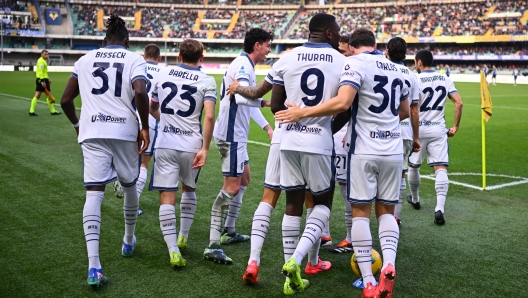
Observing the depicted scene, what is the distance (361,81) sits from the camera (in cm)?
438

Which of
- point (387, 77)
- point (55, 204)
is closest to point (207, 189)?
point (55, 204)

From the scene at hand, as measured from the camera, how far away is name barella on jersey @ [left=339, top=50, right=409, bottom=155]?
4.46 metres

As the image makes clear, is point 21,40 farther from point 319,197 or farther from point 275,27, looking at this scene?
point 319,197

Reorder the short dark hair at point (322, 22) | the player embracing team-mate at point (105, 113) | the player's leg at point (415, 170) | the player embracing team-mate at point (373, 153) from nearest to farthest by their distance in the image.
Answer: the player embracing team-mate at point (373, 153), the short dark hair at point (322, 22), the player embracing team-mate at point (105, 113), the player's leg at point (415, 170)

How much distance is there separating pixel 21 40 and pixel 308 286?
77.3 m

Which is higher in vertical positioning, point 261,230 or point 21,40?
point 21,40

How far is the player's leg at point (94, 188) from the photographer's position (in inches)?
191

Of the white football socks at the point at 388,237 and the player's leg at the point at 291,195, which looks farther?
the player's leg at the point at 291,195

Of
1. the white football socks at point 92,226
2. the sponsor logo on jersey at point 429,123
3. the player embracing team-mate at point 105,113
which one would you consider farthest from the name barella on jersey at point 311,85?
the sponsor logo on jersey at point 429,123

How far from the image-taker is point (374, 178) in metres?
4.57

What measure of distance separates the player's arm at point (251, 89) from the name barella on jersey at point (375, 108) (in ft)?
2.68

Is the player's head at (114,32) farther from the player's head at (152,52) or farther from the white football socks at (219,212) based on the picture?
the player's head at (152,52)

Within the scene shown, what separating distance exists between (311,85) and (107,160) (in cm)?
211

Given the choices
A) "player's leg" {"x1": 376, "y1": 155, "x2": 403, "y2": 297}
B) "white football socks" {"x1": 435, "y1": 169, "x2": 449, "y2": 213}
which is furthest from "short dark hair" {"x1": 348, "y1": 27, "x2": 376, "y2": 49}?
"white football socks" {"x1": 435, "y1": 169, "x2": 449, "y2": 213}
